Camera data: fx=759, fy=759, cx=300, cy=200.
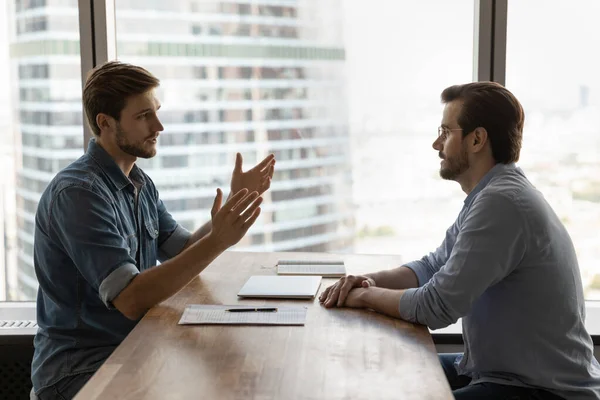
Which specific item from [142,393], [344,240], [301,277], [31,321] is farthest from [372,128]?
[142,393]

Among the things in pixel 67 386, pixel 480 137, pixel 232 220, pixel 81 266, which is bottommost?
pixel 67 386

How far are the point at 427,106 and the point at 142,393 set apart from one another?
6.65 feet

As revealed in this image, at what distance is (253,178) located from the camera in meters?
2.46

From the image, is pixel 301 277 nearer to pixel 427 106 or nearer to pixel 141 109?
pixel 141 109

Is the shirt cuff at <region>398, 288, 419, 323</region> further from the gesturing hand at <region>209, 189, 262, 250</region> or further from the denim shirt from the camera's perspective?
the denim shirt

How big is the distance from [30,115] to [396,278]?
180 cm

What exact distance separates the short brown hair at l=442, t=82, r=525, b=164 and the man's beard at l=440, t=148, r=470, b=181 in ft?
0.24

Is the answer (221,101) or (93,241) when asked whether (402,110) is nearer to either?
(221,101)

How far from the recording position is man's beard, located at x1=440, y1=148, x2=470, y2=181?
83.1 inches

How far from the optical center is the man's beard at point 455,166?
2111mm

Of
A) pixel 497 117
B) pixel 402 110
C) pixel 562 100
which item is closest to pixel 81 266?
pixel 497 117

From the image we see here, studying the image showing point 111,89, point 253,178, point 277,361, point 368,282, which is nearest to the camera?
Answer: point 277,361

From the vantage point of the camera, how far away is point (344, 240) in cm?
325

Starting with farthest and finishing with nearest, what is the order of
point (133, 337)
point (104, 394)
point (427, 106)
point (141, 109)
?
1. point (427, 106)
2. point (141, 109)
3. point (133, 337)
4. point (104, 394)
